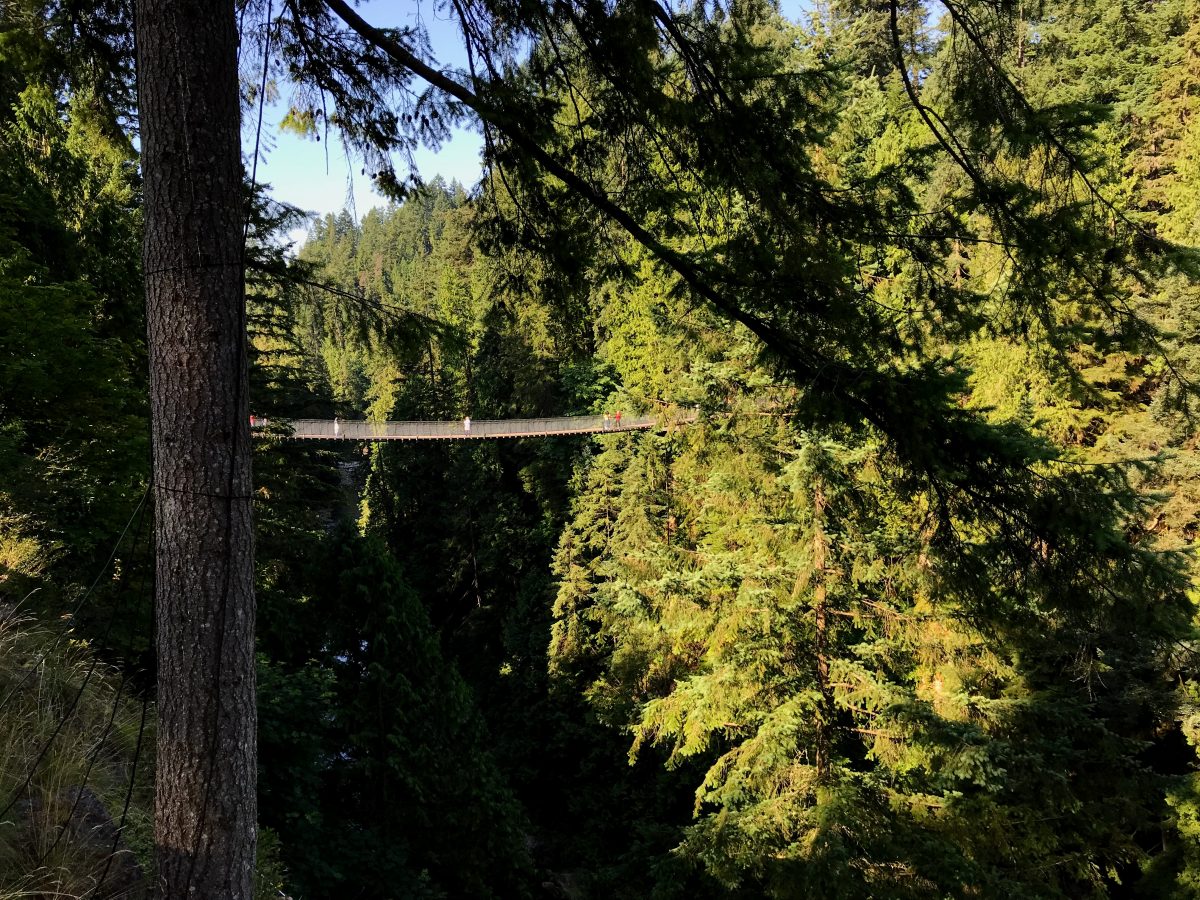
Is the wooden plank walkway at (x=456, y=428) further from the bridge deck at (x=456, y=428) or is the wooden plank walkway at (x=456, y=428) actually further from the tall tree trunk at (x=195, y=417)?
the tall tree trunk at (x=195, y=417)

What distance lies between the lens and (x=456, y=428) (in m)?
17.2

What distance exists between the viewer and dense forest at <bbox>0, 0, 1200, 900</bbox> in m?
2.26

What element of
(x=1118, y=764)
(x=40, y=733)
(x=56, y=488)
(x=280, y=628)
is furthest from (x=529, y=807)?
(x=40, y=733)

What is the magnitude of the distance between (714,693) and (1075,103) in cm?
560

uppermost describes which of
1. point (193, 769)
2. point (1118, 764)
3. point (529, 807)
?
point (193, 769)

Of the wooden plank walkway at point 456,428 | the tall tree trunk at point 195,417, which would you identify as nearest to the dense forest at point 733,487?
the tall tree trunk at point 195,417

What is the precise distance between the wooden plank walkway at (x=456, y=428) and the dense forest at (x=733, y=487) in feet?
2.09

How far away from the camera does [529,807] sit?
14.1m

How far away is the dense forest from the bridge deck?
0.65m

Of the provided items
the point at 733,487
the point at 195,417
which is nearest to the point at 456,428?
the point at 733,487

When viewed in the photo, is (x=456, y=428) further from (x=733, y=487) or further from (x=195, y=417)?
(x=195, y=417)

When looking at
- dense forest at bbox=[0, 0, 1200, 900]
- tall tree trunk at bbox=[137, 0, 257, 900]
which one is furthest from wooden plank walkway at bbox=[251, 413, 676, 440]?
tall tree trunk at bbox=[137, 0, 257, 900]

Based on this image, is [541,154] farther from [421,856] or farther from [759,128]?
[421,856]

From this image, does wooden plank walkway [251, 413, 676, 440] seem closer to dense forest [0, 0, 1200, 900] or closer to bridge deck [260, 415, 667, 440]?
bridge deck [260, 415, 667, 440]
